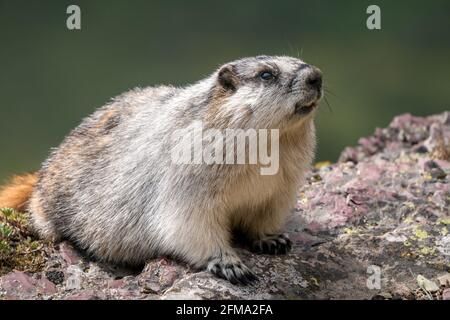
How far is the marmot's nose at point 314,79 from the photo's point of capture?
17.5 ft

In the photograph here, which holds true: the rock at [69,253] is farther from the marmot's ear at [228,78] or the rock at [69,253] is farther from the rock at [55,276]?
the marmot's ear at [228,78]

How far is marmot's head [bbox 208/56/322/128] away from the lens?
17.4ft

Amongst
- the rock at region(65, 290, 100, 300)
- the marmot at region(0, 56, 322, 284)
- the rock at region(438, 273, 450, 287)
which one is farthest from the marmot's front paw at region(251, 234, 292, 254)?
the rock at region(65, 290, 100, 300)

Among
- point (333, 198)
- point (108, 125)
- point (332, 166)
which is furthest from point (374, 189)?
point (108, 125)

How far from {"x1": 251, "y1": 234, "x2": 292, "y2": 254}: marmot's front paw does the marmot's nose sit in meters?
1.28

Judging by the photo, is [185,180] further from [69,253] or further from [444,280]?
[444,280]

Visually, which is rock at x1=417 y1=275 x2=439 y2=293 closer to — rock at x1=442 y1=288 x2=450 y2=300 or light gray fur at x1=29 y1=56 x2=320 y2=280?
rock at x1=442 y1=288 x2=450 y2=300

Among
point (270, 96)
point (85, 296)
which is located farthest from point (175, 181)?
point (85, 296)

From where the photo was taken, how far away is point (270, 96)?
17.6 feet

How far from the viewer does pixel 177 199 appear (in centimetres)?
548

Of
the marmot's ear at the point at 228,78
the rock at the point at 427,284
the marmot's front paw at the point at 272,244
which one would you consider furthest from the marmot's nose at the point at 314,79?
the rock at the point at 427,284

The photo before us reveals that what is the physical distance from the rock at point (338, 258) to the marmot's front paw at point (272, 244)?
0.24 feet

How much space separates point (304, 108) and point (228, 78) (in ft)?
2.16
